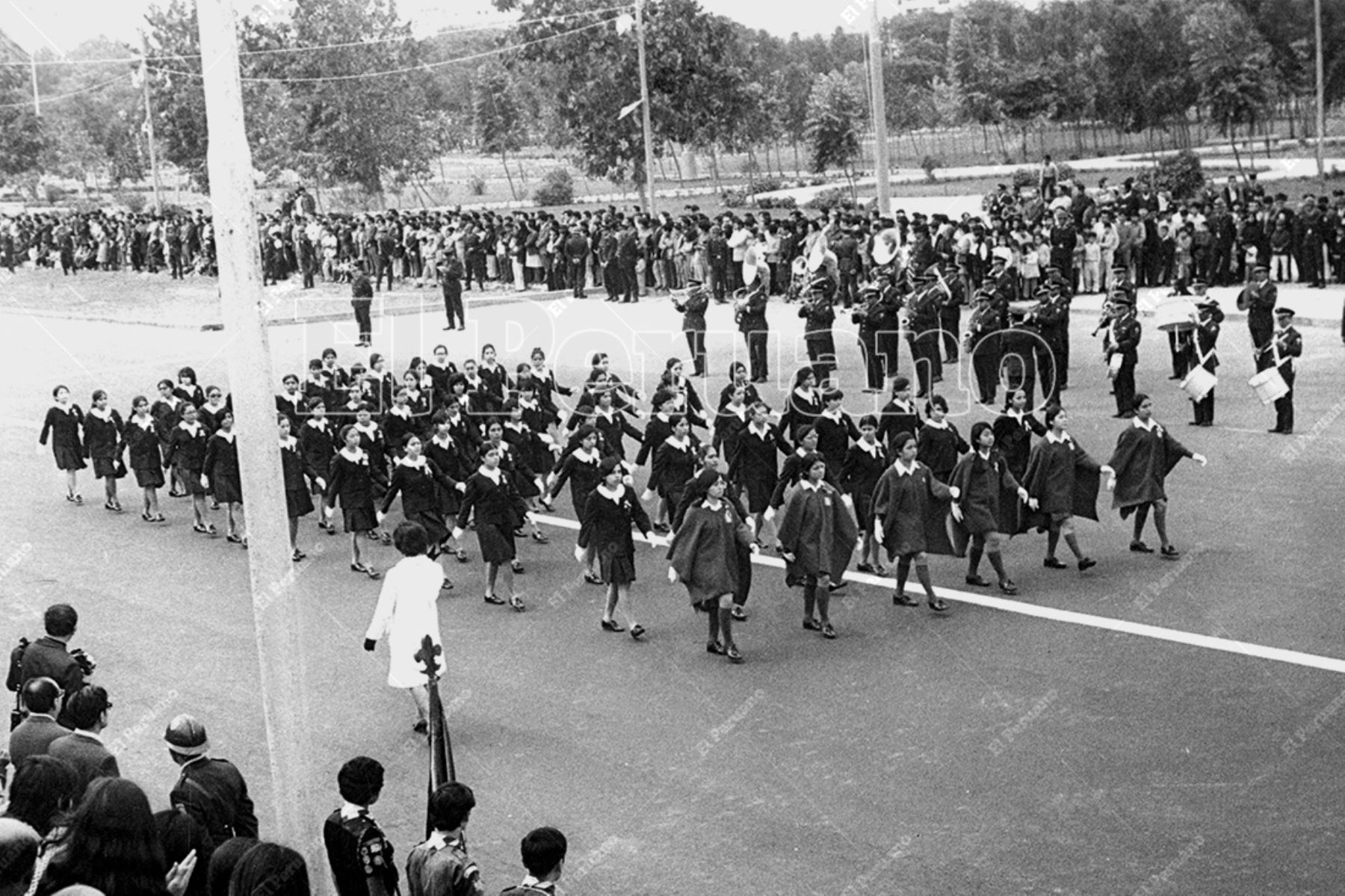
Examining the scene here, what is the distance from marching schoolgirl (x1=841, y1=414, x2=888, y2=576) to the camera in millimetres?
16609

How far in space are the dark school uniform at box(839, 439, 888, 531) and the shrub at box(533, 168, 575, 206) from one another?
1643 inches

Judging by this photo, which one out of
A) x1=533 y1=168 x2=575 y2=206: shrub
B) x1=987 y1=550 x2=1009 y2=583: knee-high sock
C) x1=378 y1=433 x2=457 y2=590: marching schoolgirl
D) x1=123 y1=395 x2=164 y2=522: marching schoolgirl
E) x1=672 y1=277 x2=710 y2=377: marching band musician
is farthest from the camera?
x1=533 y1=168 x2=575 y2=206: shrub

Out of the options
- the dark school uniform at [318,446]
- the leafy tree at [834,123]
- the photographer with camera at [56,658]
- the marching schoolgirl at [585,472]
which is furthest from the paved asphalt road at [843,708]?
the leafy tree at [834,123]

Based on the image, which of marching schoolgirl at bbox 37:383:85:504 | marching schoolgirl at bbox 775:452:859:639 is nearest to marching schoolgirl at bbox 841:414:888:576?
marching schoolgirl at bbox 775:452:859:639

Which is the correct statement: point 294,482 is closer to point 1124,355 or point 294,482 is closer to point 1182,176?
point 1124,355

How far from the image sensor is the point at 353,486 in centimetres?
1727

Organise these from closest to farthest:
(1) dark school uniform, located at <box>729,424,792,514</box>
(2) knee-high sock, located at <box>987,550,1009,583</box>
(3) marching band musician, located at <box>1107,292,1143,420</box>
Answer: (2) knee-high sock, located at <box>987,550,1009,583</box> → (1) dark school uniform, located at <box>729,424,792,514</box> → (3) marching band musician, located at <box>1107,292,1143,420</box>

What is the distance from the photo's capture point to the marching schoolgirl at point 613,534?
1482cm

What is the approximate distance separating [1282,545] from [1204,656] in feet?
11.0

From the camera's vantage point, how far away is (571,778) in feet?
38.5

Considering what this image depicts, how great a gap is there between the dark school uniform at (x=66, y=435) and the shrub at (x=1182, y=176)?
26580mm

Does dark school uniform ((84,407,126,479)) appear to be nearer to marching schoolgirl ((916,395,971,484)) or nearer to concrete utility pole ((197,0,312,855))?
marching schoolgirl ((916,395,971,484))

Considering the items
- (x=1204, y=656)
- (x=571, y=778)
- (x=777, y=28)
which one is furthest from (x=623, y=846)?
(x=777, y=28)

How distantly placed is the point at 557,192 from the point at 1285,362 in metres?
39.7
